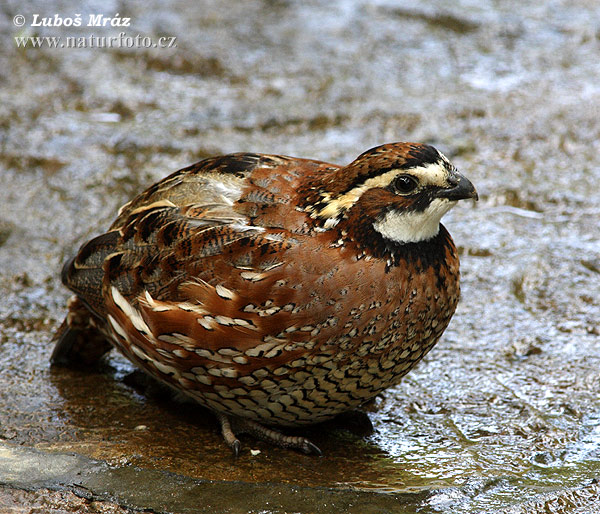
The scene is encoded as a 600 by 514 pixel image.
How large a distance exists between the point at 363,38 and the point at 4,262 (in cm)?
507

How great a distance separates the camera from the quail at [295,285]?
412cm

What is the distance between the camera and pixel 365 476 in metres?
4.23

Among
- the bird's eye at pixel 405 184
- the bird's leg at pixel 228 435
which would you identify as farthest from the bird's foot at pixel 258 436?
the bird's eye at pixel 405 184

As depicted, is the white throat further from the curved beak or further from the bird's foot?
the bird's foot

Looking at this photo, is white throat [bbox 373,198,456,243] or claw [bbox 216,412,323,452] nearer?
white throat [bbox 373,198,456,243]

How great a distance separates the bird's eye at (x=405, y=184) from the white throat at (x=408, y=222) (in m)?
0.11

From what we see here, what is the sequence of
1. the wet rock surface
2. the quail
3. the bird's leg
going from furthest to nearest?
the bird's leg < the wet rock surface < the quail

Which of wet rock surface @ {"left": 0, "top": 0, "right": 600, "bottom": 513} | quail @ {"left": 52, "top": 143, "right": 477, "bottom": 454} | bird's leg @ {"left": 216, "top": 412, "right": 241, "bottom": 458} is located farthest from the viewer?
bird's leg @ {"left": 216, "top": 412, "right": 241, "bottom": 458}

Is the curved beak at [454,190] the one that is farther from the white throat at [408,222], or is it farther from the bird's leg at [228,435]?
the bird's leg at [228,435]

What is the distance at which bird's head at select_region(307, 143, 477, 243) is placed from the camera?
419cm

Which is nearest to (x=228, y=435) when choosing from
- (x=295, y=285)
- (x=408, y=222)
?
(x=295, y=285)

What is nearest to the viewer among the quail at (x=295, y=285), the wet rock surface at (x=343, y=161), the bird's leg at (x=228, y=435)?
the quail at (x=295, y=285)

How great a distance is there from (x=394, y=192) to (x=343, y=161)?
324 centimetres

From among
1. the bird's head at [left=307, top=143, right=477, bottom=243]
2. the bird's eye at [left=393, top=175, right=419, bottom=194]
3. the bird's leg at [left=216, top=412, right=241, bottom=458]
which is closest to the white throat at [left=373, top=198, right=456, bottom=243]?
the bird's head at [left=307, top=143, right=477, bottom=243]
